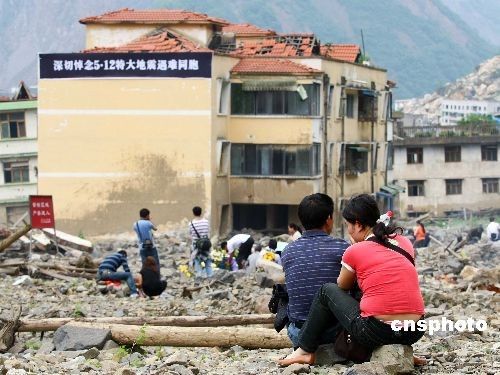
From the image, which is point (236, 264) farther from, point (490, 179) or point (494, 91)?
point (494, 91)

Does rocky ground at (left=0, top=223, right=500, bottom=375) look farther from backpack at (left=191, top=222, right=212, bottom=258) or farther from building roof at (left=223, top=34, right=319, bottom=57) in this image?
building roof at (left=223, top=34, right=319, bottom=57)

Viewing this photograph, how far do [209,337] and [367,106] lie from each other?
4423 cm

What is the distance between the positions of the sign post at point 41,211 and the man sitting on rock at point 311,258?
59.9ft

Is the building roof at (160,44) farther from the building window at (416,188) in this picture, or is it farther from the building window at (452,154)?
the building window at (416,188)

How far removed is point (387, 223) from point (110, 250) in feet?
103

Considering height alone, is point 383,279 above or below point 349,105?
below

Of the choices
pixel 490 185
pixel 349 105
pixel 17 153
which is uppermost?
pixel 349 105

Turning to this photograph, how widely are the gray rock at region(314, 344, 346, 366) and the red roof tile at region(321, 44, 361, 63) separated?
43519 mm

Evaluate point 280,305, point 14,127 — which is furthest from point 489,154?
point 280,305

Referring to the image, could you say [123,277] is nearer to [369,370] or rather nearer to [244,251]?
[244,251]

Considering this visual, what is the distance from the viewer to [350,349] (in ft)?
37.5

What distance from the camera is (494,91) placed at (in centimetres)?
13975

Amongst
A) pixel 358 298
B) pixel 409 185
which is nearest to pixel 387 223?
pixel 358 298

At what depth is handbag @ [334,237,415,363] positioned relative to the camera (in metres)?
11.2
